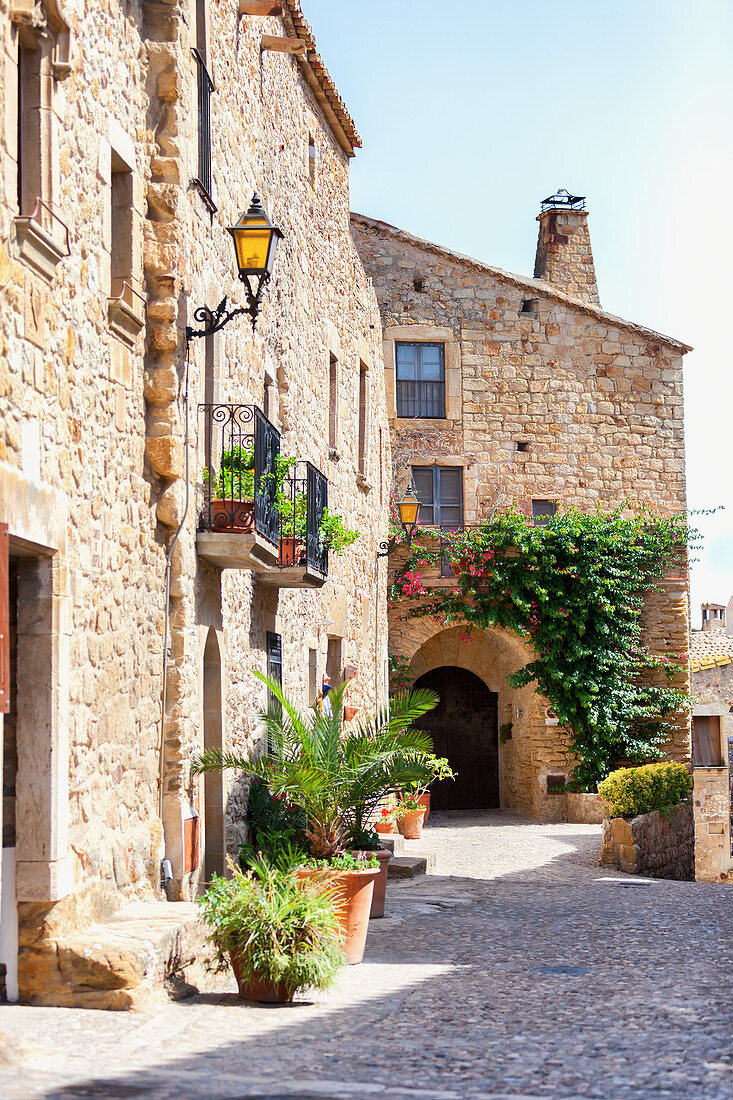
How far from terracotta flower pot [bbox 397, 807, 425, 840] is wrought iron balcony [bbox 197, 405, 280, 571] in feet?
24.6

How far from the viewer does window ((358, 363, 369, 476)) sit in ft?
55.6

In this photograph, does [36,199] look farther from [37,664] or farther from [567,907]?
[567,907]

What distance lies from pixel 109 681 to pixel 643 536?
48.7 feet

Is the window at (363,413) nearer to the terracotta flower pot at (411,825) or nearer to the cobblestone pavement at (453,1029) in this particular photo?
the terracotta flower pot at (411,825)

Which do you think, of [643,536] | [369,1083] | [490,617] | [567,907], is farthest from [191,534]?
[643,536]

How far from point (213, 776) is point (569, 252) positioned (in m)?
16.9

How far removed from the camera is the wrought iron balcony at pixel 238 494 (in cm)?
817

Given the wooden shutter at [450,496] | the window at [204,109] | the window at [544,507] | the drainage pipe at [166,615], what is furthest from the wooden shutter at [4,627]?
the window at [544,507]

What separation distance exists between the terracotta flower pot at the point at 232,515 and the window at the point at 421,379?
12450 mm

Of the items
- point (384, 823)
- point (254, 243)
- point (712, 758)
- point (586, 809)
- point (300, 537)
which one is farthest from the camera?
point (586, 809)

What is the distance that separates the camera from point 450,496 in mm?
20531

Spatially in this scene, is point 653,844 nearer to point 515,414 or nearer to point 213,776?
point 515,414

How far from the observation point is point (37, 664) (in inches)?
227

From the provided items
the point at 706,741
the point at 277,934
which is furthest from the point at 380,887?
the point at 706,741
